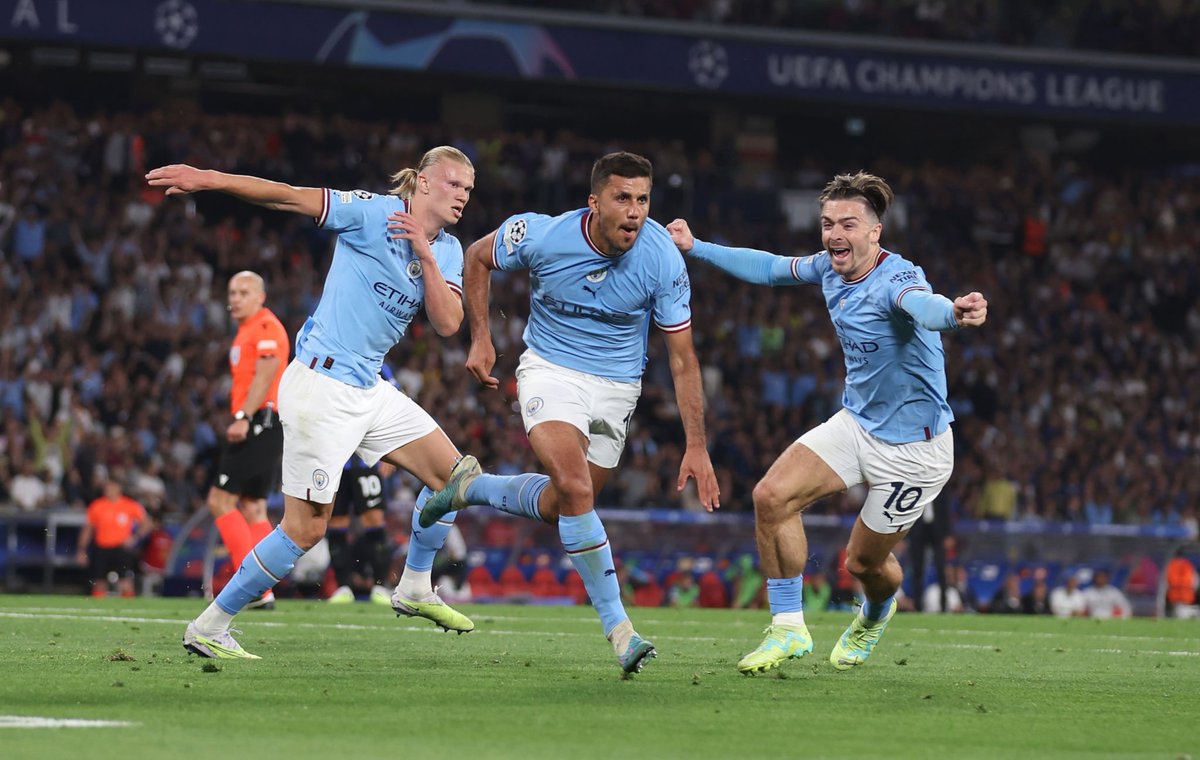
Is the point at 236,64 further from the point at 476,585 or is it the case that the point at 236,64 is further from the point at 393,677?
the point at 393,677

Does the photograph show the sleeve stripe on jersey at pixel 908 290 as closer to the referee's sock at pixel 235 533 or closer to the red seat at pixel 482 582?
the referee's sock at pixel 235 533

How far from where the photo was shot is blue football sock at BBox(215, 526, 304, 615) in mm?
8344

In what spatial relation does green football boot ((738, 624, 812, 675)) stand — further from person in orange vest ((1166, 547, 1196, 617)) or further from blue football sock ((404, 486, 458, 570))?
person in orange vest ((1166, 547, 1196, 617))

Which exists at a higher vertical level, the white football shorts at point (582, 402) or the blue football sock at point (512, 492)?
the white football shorts at point (582, 402)

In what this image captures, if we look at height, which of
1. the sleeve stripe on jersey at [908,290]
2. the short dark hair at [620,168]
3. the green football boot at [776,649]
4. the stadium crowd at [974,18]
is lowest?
the green football boot at [776,649]

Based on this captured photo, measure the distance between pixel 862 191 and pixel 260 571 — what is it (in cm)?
349

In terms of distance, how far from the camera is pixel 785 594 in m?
8.59

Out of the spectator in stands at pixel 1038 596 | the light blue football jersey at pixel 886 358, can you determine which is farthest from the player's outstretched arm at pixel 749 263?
the spectator in stands at pixel 1038 596

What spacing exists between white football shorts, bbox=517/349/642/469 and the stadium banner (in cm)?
1955

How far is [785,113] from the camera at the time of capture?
35.3 metres

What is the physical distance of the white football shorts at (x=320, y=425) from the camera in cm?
861

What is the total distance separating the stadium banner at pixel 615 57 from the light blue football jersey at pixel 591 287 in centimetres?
1937

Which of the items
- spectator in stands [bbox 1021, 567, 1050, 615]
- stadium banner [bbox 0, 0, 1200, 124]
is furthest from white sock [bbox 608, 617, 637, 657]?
stadium banner [bbox 0, 0, 1200, 124]

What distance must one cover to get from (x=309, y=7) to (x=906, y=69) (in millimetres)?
10800
